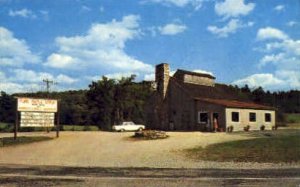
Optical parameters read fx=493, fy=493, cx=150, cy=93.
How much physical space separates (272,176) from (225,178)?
166 cm

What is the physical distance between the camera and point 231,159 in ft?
74.0

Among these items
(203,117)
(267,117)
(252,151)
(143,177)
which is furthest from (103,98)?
(143,177)

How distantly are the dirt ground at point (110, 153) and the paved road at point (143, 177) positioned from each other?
1.89m

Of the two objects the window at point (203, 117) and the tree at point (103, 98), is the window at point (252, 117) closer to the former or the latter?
the window at point (203, 117)

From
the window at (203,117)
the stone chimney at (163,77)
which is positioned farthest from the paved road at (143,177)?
the stone chimney at (163,77)

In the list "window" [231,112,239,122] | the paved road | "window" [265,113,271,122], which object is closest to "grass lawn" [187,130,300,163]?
the paved road

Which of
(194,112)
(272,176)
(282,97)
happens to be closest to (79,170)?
(272,176)

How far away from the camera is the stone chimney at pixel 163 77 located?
175 ft

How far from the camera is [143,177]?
1619cm

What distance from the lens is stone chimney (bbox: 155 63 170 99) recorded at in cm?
5331

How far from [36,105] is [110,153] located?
13206 mm

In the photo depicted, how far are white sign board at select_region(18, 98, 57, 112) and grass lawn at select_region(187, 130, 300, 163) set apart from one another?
15736 millimetres

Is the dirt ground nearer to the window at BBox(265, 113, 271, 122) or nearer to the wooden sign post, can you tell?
the wooden sign post

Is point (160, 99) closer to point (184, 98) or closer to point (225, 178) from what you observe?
point (184, 98)
